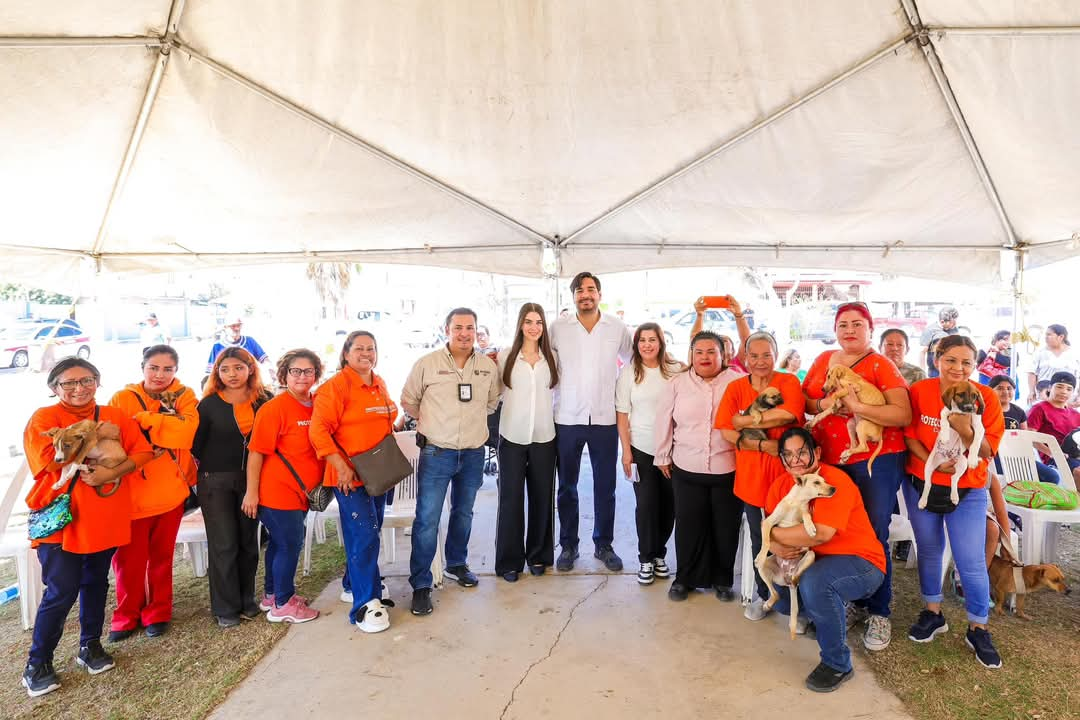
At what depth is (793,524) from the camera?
98.1 inches

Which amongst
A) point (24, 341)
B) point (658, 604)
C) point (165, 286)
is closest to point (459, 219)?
point (658, 604)

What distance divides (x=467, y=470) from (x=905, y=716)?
2.26 metres

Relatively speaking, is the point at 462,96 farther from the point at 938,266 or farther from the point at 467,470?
the point at 938,266

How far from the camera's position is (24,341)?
53.1 ft

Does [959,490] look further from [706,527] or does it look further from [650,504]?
[650,504]

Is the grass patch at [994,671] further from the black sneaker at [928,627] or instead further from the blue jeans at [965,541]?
the blue jeans at [965,541]

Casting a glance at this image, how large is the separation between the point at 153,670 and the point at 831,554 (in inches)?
121

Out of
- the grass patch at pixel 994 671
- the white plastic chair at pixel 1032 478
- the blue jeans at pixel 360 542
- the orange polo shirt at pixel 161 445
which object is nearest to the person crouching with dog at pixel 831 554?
the grass patch at pixel 994 671

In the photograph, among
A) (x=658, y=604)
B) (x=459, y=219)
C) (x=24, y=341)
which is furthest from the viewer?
(x=24, y=341)

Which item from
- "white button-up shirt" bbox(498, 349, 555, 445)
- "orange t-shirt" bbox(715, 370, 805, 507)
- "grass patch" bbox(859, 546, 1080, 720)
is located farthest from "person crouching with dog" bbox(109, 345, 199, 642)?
"grass patch" bbox(859, 546, 1080, 720)

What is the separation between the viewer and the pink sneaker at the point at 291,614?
306 centimetres

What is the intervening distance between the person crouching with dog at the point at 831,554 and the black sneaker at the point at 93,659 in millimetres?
3051

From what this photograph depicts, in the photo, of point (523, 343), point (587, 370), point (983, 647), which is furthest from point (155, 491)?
point (983, 647)

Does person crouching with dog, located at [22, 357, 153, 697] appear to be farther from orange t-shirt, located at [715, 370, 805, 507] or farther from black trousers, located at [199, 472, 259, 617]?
orange t-shirt, located at [715, 370, 805, 507]
